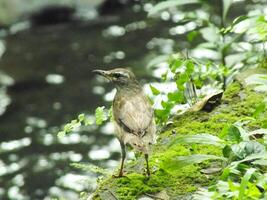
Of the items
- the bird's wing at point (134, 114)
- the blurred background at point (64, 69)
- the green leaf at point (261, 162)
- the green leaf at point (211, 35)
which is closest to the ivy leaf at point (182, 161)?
the green leaf at point (261, 162)

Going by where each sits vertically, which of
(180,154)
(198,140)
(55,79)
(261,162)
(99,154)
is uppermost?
(198,140)

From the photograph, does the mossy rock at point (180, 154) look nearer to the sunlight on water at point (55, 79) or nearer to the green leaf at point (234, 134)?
the green leaf at point (234, 134)

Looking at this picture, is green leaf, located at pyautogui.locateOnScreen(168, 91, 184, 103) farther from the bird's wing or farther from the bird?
the bird's wing

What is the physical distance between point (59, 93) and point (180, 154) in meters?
7.08

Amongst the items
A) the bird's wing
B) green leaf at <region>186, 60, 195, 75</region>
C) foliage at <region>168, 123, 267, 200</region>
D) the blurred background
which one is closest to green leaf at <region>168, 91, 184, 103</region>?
green leaf at <region>186, 60, 195, 75</region>

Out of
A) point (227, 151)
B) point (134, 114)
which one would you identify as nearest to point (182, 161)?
point (227, 151)

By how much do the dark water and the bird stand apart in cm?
261

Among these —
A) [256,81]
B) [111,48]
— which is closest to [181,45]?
[111,48]

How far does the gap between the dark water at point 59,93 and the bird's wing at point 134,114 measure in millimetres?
2867

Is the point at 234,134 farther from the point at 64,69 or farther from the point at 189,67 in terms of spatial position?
the point at 64,69

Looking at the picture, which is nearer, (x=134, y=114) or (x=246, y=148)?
(x=246, y=148)

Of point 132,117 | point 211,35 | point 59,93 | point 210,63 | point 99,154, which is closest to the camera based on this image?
point 132,117

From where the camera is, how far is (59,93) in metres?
11.9

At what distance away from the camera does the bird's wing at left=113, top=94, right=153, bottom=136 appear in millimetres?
4805
